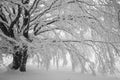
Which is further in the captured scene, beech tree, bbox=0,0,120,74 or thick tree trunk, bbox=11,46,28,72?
thick tree trunk, bbox=11,46,28,72

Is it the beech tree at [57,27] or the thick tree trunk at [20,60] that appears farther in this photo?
the thick tree trunk at [20,60]

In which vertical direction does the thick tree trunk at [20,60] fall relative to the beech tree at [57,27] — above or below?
below

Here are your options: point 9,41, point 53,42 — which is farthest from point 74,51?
point 9,41

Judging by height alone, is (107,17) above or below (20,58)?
above

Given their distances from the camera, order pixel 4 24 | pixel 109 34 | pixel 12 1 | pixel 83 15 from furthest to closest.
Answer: pixel 4 24 → pixel 83 15 → pixel 109 34 → pixel 12 1

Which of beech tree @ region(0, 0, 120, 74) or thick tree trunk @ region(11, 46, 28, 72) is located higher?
beech tree @ region(0, 0, 120, 74)

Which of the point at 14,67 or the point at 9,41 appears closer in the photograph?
the point at 9,41

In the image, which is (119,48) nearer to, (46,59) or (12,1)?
(46,59)

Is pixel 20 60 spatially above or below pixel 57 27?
below

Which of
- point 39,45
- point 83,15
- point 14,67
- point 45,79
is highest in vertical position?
point 83,15

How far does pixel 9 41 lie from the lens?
522 centimetres

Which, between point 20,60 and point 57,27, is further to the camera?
point 57,27

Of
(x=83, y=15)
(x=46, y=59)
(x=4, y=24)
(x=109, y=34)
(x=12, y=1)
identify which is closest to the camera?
(x=12, y=1)

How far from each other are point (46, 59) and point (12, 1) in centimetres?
302
